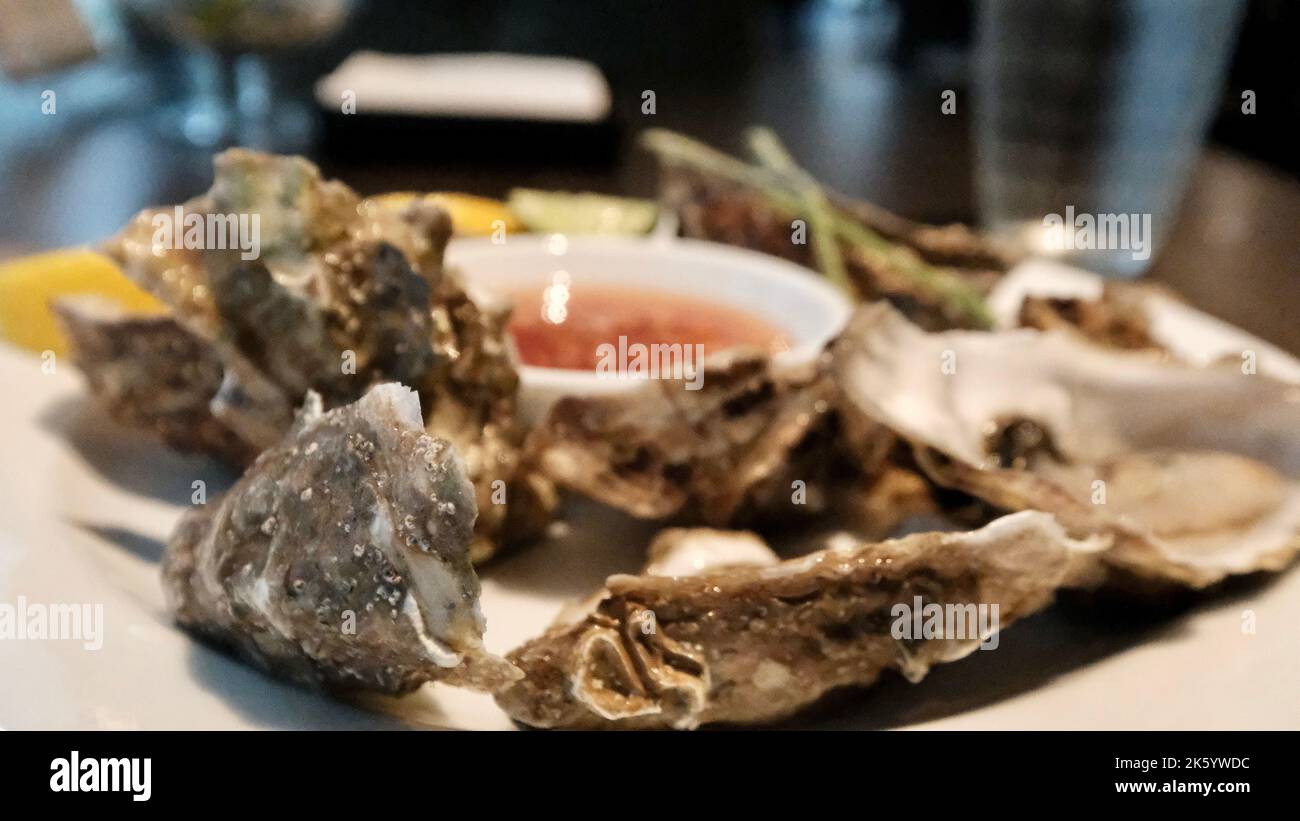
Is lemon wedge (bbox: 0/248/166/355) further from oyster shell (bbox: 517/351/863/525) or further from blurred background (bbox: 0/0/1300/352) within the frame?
blurred background (bbox: 0/0/1300/352)


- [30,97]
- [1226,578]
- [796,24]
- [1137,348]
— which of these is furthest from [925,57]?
[1226,578]

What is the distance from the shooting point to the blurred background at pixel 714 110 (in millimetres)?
2543

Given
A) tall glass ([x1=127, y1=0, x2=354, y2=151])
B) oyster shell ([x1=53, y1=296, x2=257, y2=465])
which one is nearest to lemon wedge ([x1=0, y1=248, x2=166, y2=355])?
oyster shell ([x1=53, y1=296, x2=257, y2=465])

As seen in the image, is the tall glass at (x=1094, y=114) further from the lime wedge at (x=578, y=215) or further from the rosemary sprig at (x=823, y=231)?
the lime wedge at (x=578, y=215)

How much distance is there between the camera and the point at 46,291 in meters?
1.71

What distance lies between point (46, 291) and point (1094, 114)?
2.17 meters

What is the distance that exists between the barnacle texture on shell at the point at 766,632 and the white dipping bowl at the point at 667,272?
855 mm

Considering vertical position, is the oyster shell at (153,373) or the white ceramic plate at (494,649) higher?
the oyster shell at (153,373)

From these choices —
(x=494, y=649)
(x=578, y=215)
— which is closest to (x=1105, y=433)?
(x=494, y=649)

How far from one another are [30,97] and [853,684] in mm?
4892

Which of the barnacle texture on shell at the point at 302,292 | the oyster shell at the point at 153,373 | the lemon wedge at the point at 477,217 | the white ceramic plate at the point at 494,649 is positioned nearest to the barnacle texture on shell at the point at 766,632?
Answer: the white ceramic plate at the point at 494,649

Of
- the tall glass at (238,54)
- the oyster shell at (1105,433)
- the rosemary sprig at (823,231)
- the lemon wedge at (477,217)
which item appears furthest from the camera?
the tall glass at (238,54)

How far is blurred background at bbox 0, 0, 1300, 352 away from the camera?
8.34ft

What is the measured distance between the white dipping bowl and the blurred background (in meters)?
1.00
